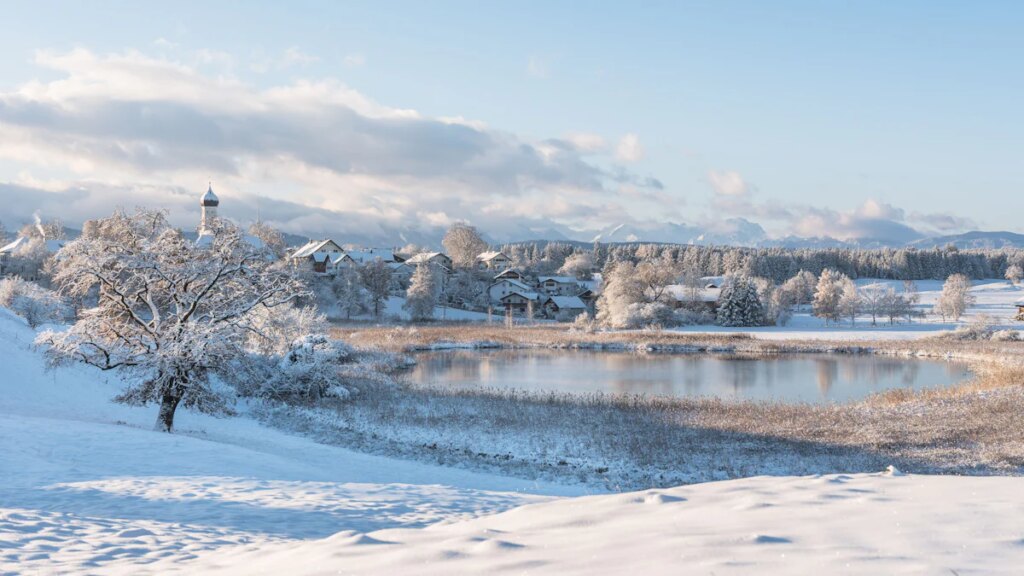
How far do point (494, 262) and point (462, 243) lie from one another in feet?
36.1

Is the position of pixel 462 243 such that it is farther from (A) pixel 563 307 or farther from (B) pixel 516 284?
(A) pixel 563 307

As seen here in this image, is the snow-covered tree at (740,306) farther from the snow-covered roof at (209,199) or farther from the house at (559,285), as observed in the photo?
the snow-covered roof at (209,199)

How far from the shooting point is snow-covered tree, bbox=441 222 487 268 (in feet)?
479

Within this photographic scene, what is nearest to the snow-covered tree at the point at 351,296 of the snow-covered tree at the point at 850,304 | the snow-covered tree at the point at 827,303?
the snow-covered tree at the point at 827,303

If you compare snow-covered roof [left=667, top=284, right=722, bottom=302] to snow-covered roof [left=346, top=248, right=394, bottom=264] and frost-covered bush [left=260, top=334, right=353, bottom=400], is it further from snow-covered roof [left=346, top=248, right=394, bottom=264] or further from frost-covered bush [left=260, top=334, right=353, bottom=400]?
frost-covered bush [left=260, top=334, right=353, bottom=400]

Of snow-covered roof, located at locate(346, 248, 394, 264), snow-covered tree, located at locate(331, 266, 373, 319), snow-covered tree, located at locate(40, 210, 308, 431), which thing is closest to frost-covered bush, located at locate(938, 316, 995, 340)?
snow-covered tree, located at locate(40, 210, 308, 431)

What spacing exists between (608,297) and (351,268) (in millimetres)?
36924

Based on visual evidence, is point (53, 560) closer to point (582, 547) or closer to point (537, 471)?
point (582, 547)

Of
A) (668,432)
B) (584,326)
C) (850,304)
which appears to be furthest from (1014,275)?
(668,432)

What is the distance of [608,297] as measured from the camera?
82.6 m

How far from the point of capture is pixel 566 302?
347 feet

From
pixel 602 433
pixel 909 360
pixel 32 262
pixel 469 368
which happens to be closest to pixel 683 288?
pixel 909 360

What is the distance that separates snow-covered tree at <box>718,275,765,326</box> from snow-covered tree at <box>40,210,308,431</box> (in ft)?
235

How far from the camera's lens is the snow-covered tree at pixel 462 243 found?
145875mm
